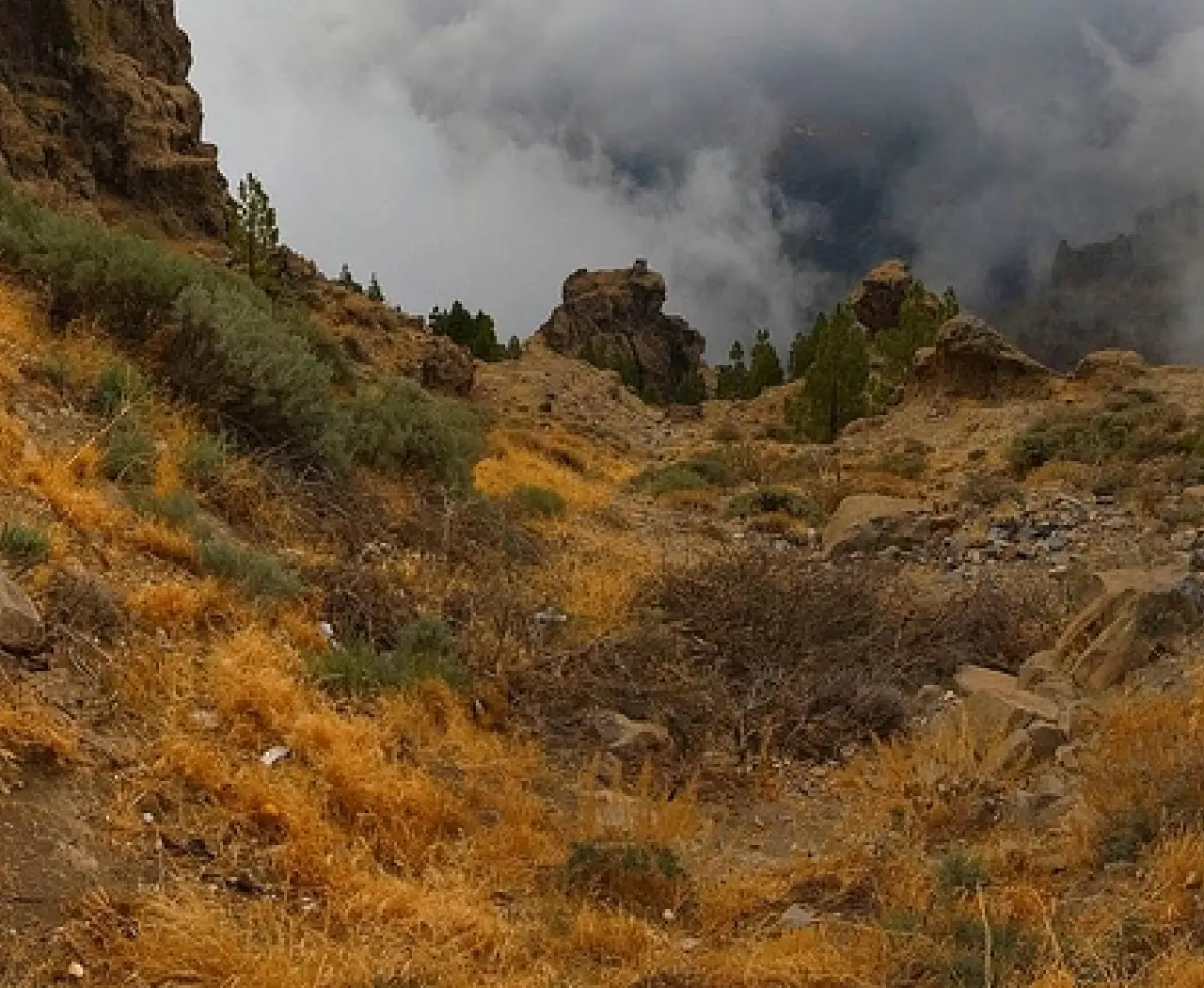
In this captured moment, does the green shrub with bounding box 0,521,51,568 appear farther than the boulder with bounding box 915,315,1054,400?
No

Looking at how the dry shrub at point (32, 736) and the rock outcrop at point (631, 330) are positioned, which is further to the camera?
the rock outcrop at point (631, 330)

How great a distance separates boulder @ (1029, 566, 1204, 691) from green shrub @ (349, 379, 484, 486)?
Result: 19.6 ft

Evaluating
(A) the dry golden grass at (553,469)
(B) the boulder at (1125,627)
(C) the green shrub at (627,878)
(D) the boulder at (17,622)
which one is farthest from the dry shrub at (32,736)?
(A) the dry golden grass at (553,469)

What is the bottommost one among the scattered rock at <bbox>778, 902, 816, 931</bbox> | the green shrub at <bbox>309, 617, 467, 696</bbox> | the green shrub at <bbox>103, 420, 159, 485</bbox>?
the scattered rock at <bbox>778, 902, 816, 931</bbox>

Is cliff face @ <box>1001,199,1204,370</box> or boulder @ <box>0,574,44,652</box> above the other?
cliff face @ <box>1001,199,1204,370</box>

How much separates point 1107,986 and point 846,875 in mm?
1608

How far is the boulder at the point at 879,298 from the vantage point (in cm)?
6281

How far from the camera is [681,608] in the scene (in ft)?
29.4

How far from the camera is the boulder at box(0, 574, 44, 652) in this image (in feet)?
15.9

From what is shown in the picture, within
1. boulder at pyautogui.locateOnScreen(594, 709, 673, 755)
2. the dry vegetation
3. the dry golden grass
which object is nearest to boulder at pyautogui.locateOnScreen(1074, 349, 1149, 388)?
the dry golden grass

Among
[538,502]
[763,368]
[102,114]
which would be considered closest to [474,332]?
[763,368]

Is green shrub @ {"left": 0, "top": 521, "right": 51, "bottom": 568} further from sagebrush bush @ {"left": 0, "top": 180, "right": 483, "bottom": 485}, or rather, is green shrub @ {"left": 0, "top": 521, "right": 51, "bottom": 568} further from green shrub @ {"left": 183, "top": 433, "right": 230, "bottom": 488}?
sagebrush bush @ {"left": 0, "top": 180, "right": 483, "bottom": 485}

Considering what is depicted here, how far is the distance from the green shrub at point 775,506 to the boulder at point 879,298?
44987mm

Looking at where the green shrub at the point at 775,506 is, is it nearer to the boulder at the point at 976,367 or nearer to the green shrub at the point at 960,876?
the green shrub at the point at 960,876
